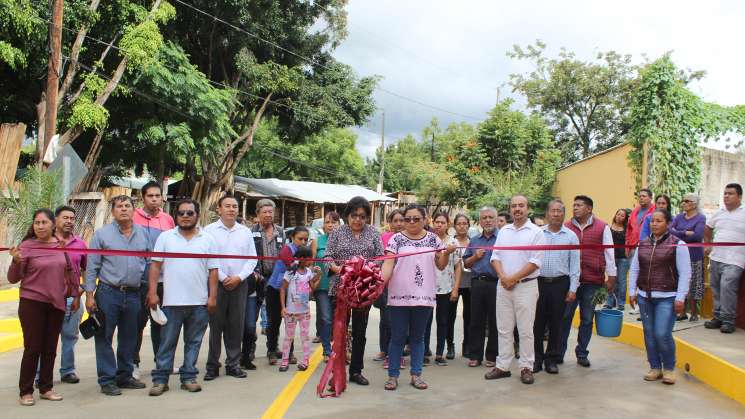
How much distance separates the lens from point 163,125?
19656mm

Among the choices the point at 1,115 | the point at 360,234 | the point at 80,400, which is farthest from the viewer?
the point at 1,115

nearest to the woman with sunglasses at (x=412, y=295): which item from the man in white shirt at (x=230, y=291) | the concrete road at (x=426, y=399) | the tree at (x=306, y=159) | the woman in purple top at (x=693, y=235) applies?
the concrete road at (x=426, y=399)

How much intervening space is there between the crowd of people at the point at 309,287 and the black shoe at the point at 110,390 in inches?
0.5

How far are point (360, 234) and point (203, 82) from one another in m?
15.2

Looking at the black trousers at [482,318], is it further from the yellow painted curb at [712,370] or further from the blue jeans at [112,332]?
the blue jeans at [112,332]

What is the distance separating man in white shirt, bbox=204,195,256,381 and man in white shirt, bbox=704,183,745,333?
620 cm

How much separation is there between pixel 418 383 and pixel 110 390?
9.47 ft

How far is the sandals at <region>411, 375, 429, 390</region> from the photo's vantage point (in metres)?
5.93

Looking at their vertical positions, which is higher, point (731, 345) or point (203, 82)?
point (203, 82)

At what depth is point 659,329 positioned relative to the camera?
20.1 ft

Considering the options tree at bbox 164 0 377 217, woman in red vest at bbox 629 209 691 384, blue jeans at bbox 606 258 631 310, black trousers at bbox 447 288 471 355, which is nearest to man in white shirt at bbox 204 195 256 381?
black trousers at bbox 447 288 471 355

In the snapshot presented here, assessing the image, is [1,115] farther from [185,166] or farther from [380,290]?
[380,290]

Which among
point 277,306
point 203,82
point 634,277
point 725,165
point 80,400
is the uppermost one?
point 203,82

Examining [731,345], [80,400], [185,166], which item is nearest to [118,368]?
[80,400]
